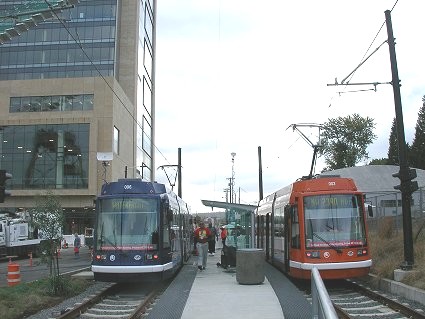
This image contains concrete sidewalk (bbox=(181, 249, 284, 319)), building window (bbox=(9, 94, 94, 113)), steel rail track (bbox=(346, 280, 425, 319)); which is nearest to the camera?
steel rail track (bbox=(346, 280, 425, 319))

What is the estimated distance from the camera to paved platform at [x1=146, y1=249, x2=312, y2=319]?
10.6 metres

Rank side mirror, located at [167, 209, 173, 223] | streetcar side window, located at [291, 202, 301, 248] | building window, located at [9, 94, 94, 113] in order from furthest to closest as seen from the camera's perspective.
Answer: building window, located at [9, 94, 94, 113] → side mirror, located at [167, 209, 173, 223] → streetcar side window, located at [291, 202, 301, 248]

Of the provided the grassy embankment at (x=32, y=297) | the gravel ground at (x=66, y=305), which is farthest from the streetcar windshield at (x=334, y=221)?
the grassy embankment at (x=32, y=297)

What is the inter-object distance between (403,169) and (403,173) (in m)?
0.12

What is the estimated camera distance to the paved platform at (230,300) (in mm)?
10570

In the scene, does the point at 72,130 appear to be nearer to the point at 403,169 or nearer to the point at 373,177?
the point at 373,177

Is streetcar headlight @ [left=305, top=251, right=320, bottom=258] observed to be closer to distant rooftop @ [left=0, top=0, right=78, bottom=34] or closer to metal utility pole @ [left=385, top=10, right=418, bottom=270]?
metal utility pole @ [left=385, top=10, right=418, bottom=270]

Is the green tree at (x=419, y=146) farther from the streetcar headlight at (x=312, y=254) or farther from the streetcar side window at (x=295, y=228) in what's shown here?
the streetcar headlight at (x=312, y=254)

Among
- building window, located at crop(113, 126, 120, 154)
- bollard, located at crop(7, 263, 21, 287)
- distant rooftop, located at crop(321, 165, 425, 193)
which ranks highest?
building window, located at crop(113, 126, 120, 154)

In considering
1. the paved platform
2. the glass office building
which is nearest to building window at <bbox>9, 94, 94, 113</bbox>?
the glass office building

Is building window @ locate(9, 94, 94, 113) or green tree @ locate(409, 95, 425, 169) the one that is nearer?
building window @ locate(9, 94, 94, 113)

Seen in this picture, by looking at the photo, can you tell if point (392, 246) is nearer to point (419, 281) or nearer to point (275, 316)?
point (419, 281)

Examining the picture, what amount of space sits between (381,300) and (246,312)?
3.73 metres

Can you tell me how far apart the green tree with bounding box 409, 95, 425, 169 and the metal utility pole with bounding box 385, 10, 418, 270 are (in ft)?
220
